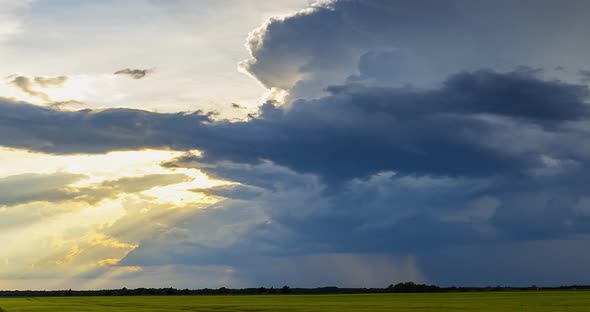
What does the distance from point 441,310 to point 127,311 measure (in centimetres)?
3839

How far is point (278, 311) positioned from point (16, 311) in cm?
4036

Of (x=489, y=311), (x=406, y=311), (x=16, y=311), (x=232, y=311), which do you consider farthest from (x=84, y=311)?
(x=489, y=311)

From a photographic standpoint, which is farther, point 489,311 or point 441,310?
point 441,310

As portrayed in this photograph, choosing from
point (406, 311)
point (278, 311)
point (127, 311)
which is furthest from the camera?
point (127, 311)

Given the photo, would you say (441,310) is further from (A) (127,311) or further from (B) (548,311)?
(A) (127,311)

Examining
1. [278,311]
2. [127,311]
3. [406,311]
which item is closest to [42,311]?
[127,311]

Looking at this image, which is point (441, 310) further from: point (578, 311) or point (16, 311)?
point (16, 311)

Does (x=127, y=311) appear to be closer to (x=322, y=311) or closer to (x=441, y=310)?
(x=322, y=311)

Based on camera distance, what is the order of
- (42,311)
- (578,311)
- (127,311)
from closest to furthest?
(578,311), (127,311), (42,311)

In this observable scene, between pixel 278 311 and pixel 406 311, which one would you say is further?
pixel 278 311

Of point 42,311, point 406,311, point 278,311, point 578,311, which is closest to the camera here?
point 578,311

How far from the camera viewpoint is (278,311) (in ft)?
256

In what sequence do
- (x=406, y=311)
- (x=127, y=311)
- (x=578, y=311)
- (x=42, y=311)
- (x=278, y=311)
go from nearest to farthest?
(x=578, y=311) → (x=406, y=311) → (x=278, y=311) → (x=127, y=311) → (x=42, y=311)

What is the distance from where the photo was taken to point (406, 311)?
240ft
